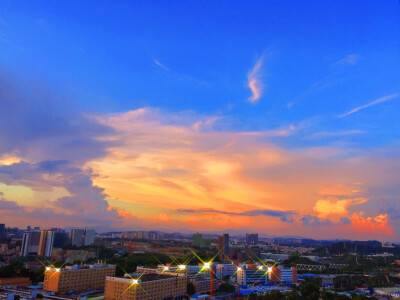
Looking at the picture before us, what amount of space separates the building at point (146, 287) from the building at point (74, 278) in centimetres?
224

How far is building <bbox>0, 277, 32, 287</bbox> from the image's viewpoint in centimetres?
1218

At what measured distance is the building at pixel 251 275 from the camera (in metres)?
16.6

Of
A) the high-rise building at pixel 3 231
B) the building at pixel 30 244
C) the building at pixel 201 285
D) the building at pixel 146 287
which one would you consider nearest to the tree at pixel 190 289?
the building at pixel 201 285

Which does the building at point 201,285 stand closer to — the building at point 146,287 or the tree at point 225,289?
the tree at point 225,289

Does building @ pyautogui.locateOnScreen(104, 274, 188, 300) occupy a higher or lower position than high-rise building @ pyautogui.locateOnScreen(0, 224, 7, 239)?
lower

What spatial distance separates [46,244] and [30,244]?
2.32m

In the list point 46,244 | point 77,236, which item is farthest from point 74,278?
point 77,236

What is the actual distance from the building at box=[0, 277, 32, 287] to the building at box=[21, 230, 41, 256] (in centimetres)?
1627

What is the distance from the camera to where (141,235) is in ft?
186

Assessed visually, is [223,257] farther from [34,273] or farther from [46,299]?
[46,299]

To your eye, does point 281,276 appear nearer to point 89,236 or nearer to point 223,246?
point 223,246

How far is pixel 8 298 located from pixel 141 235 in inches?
1932

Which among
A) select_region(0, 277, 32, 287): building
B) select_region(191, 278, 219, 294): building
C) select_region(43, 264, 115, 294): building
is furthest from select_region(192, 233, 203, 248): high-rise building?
select_region(0, 277, 32, 287): building

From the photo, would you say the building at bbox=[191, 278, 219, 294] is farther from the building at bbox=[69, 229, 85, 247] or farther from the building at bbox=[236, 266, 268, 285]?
the building at bbox=[69, 229, 85, 247]
